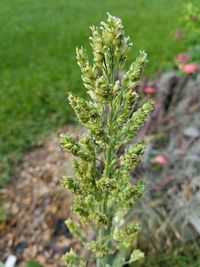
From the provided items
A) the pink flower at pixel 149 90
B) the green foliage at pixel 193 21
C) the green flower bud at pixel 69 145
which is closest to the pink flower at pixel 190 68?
the green foliage at pixel 193 21

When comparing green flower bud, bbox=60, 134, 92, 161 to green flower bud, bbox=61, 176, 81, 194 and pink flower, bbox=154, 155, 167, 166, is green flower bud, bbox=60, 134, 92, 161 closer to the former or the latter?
green flower bud, bbox=61, 176, 81, 194

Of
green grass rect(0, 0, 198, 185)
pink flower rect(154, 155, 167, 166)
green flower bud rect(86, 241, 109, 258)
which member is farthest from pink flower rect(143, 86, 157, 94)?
green flower bud rect(86, 241, 109, 258)

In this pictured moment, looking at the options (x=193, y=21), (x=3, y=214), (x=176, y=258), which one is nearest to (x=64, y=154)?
(x=3, y=214)

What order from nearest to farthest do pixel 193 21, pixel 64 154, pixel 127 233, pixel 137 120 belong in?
pixel 137 120, pixel 127 233, pixel 193 21, pixel 64 154

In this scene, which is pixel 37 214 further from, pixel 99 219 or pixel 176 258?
pixel 99 219

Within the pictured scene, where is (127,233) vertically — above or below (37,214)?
below
